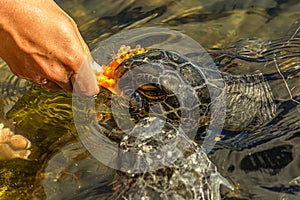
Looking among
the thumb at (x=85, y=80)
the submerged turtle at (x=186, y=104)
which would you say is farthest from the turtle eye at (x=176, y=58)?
the thumb at (x=85, y=80)

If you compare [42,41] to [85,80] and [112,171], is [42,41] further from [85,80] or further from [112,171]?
[112,171]

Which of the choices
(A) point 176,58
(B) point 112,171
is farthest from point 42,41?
(A) point 176,58

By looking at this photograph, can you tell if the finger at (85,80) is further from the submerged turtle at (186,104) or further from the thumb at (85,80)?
the submerged turtle at (186,104)

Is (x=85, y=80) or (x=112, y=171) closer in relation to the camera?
(x=85, y=80)

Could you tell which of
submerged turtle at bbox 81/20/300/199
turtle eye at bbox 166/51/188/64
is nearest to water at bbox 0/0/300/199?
submerged turtle at bbox 81/20/300/199

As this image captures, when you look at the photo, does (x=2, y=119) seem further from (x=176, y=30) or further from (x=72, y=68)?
(x=176, y=30)

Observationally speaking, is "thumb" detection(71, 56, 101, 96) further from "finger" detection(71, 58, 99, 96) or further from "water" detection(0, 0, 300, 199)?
"water" detection(0, 0, 300, 199)
